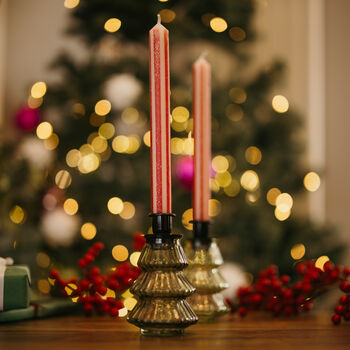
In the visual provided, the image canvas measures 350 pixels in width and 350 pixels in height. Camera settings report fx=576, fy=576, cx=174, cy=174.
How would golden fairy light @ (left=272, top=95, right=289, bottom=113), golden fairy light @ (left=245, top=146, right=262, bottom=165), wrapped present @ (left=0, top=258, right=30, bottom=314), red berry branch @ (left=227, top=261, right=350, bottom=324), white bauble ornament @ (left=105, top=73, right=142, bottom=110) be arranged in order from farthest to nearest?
golden fairy light @ (left=272, top=95, right=289, bottom=113), golden fairy light @ (left=245, top=146, right=262, bottom=165), white bauble ornament @ (left=105, top=73, right=142, bottom=110), red berry branch @ (left=227, top=261, right=350, bottom=324), wrapped present @ (left=0, top=258, right=30, bottom=314)

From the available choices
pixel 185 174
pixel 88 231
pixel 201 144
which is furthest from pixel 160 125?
pixel 88 231

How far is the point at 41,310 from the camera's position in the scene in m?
0.70

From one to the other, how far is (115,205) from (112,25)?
0.60m

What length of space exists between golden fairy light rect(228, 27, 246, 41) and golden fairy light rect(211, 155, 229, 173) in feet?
1.51

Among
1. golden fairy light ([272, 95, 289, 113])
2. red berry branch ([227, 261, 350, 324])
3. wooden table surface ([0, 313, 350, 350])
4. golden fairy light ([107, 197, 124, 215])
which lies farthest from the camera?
golden fairy light ([272, 95, 289, 113])

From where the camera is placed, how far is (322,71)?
2443mm

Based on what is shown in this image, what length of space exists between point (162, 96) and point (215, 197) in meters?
1.35

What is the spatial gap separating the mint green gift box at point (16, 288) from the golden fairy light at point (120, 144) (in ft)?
4.15

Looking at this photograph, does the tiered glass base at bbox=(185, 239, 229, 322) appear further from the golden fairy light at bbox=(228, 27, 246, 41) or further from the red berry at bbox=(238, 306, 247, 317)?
the golden fairy light at bbox=(228, 27, 246, 41)

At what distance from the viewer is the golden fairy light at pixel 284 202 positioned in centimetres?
199

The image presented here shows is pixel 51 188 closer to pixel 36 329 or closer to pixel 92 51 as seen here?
pixel 92 51

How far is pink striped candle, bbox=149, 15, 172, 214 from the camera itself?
22.3 inches

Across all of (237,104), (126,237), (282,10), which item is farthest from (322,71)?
(126,237)

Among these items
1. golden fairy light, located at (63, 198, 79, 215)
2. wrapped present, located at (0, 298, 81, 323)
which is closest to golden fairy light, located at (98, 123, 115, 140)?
golden fairy light, located at (63, 198, 79, 215)
